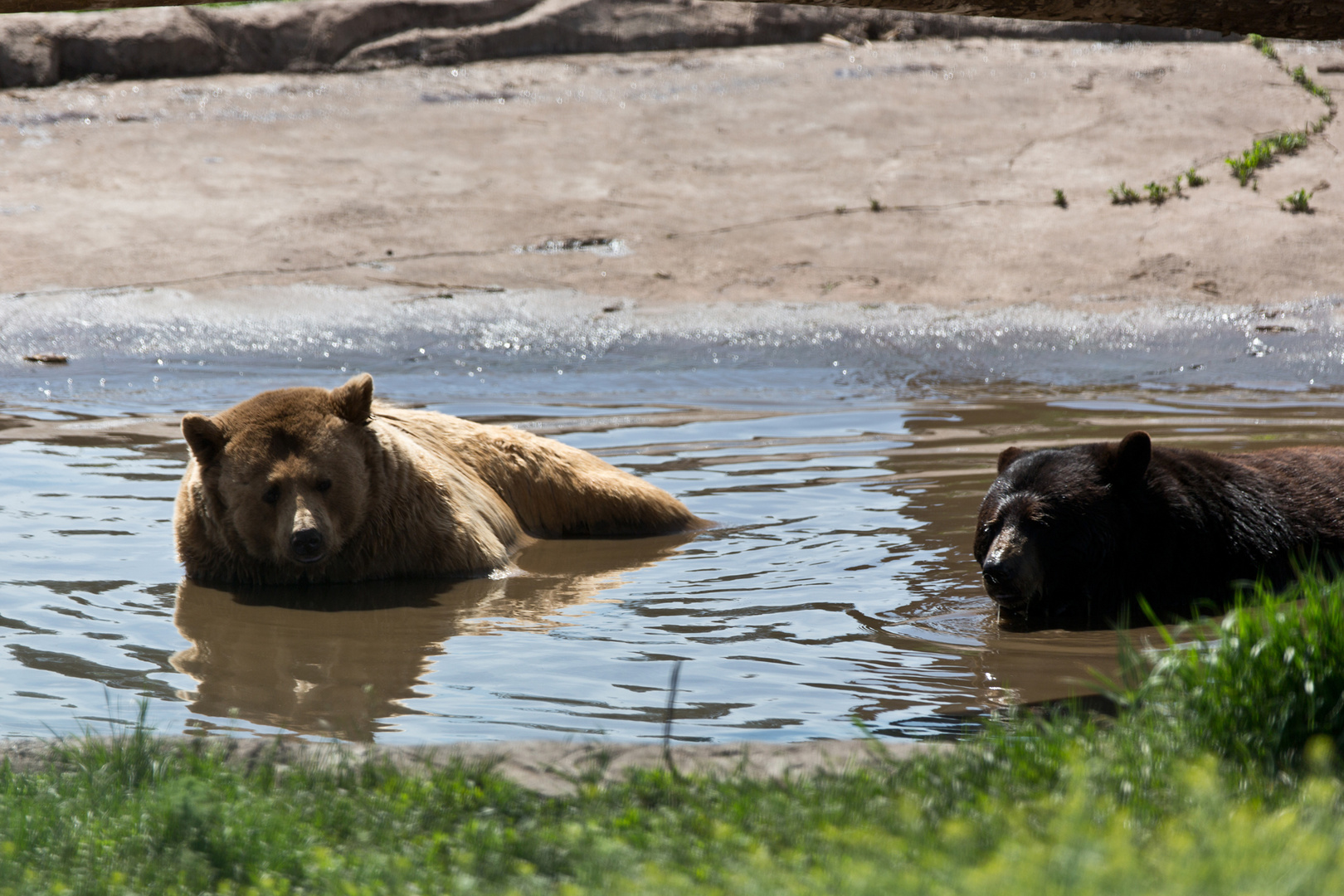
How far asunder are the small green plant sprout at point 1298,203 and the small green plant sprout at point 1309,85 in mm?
2534

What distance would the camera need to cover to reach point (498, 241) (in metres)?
13.7

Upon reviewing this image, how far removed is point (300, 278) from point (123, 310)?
1.49m

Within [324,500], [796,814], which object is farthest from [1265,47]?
[796,814]

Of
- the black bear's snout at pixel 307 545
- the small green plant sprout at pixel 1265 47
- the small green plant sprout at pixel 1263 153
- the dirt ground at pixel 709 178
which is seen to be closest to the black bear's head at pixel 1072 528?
the black bear's snout at pixel 307 545

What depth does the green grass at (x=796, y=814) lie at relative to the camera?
2773 mm

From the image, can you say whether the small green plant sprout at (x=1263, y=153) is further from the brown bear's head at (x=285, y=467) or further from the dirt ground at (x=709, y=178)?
the brown bear's head at (x=285, y=467)

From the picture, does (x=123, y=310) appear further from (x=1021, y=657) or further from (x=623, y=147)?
(x=1021, y=657)

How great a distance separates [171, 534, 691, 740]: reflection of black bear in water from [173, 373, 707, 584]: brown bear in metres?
0.13

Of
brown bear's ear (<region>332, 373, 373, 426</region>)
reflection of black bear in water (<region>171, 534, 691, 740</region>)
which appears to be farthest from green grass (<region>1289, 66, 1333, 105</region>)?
brown bear's ear (<region>332, 373, 373, 426</region>)

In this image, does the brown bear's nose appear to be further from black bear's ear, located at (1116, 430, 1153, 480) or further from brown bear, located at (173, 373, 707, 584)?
black bear's ear, located at (1116, 430, 1153, 480)

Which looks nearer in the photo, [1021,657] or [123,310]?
[1021,657]

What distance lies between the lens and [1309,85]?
15383mm

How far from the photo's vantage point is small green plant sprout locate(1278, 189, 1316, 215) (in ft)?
43.0

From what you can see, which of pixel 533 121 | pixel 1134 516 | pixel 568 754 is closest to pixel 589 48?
pixel 533 121
